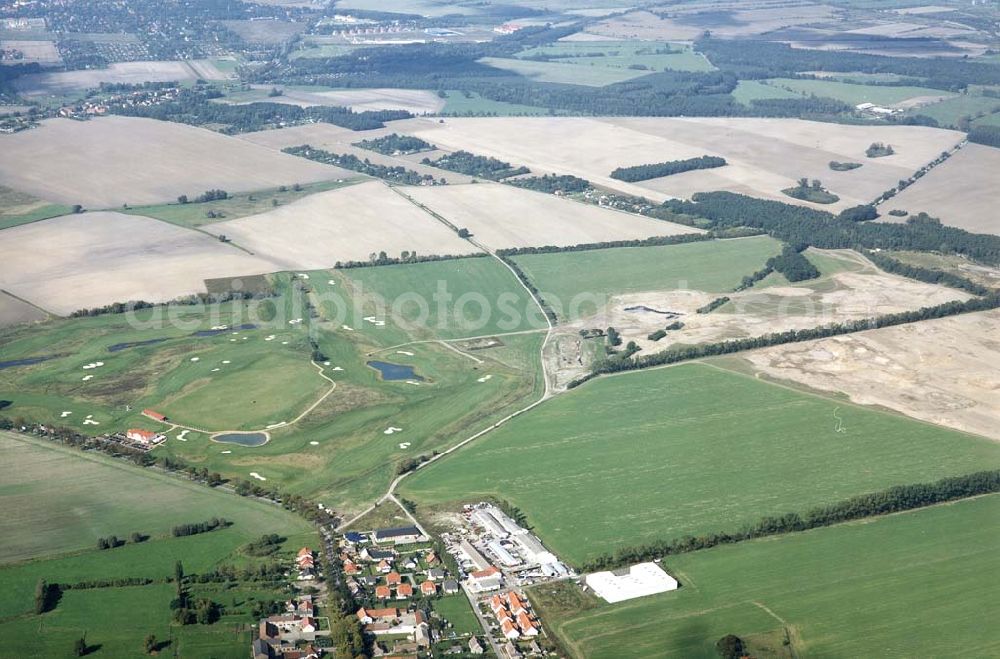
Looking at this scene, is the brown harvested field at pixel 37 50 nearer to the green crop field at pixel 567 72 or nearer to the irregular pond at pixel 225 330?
the green crop field at pixel 567 72

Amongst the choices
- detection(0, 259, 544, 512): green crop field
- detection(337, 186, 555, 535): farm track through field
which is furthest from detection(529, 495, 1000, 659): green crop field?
detection(0, 259, 544, 512): green crop field

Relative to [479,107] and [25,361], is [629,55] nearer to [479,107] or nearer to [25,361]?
[479,107]

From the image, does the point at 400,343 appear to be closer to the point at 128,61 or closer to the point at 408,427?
the point at 408,427

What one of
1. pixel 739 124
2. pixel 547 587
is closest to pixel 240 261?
pixel 547 587

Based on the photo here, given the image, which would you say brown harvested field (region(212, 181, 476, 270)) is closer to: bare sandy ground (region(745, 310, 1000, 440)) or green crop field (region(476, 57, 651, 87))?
bare sandy ground (region(745, 310, 1000, 440))

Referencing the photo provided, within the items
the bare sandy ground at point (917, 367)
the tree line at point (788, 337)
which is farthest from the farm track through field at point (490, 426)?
the bare sandy ground at point (917, 367)

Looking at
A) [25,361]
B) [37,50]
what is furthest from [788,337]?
[37,50]
